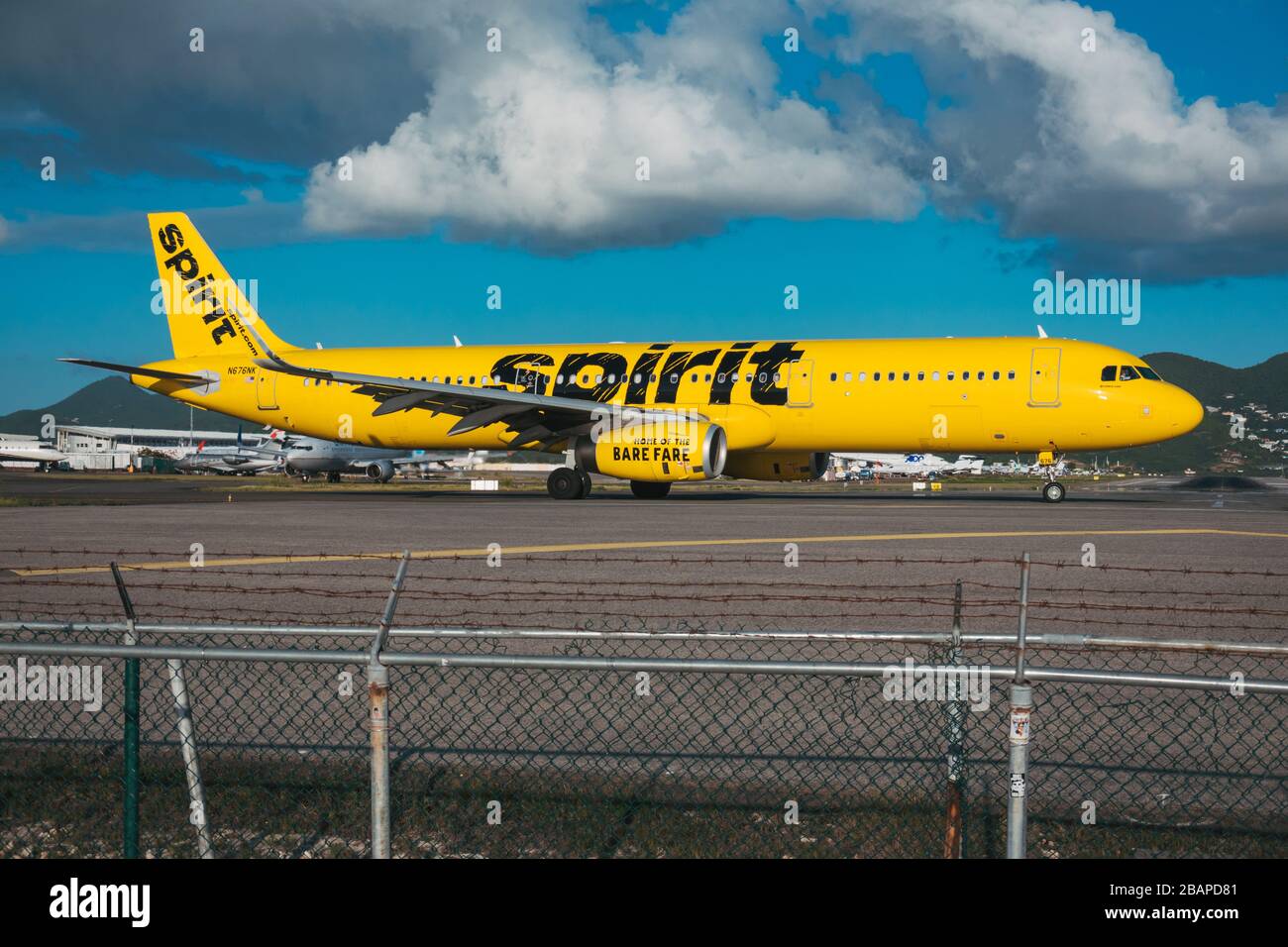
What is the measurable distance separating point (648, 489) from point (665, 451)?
17.3 feet

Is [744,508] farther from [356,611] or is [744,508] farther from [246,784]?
[246,784]

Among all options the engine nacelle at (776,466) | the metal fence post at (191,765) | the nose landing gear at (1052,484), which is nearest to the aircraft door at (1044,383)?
the nose landing gear at (1052,484)

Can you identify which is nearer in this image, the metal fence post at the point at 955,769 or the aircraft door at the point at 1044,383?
the metal fence post at the point at 955,769

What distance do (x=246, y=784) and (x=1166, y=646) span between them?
445cm

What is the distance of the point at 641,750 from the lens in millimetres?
Result: 6480

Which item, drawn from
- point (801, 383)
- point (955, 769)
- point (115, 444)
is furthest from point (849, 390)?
point (115, 444)

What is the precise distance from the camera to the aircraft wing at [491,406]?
29375mm

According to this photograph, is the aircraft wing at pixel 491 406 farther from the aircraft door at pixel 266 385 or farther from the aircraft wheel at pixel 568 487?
the aircraft door at pixel 266 385

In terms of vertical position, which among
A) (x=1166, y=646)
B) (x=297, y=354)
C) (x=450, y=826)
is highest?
(x=297, y=354)

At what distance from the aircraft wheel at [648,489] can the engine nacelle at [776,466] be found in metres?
2.23

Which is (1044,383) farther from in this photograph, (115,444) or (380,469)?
(115,444)

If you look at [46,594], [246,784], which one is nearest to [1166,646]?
[246,784]

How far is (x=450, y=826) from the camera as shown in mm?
5539

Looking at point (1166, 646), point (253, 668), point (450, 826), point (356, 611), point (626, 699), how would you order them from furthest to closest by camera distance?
point (356, 611) → point (253, 668) → point (626, 699) → point (450, 826) → point (1166, 646)
